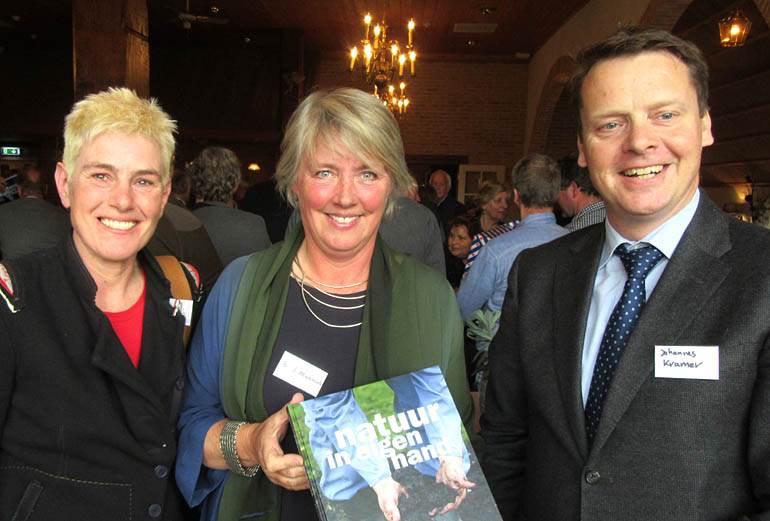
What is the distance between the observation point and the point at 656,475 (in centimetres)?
121

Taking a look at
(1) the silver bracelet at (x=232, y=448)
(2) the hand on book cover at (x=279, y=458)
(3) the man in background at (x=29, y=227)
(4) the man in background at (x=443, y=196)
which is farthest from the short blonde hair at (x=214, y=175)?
(4) the man in background at (x=443, y=196)

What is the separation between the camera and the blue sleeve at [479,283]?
375 centimetres

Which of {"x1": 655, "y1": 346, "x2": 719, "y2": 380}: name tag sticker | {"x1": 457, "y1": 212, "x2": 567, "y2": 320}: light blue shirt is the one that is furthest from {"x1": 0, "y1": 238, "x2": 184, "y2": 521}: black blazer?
{"x1": 457, "y1": 212, "x2": 567, "y2": 320}: light blue shirt

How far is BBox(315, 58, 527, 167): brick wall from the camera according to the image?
13.1 metres

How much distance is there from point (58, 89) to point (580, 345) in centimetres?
1327


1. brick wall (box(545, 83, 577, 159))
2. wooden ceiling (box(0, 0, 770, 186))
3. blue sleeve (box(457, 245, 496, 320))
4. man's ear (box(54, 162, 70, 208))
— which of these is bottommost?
blue sleeve (box(457, 245, 496, 320))

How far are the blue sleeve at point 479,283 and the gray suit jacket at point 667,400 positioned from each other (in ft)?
7.28

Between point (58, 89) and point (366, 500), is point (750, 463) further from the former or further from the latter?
point (58, 89)

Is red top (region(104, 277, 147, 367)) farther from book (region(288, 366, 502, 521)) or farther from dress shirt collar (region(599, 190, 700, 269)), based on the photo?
dress shirt collar (region(599, 190, 700, 269))

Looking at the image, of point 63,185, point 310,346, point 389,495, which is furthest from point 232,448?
point 63,185

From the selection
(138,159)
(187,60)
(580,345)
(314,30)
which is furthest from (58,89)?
(580,345)

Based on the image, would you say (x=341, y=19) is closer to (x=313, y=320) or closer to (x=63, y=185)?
(x=63, y=185)

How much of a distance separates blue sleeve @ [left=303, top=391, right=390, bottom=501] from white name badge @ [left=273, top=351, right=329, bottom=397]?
0.35 meters

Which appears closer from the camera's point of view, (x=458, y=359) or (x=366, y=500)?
(x=366, y=500)
